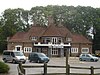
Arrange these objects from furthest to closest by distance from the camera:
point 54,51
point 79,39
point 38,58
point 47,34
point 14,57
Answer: point 79,39
point 47,34
point 54,51
point 38,58
point 14,57

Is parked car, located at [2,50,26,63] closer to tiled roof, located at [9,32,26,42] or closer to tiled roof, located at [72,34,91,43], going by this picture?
tiled roof, located at [9,32,26,42]

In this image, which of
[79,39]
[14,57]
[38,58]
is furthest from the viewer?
[79,39]

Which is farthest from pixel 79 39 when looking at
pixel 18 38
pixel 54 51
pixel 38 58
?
pixel 38 58

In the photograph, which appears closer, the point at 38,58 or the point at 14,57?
the point at 14,57

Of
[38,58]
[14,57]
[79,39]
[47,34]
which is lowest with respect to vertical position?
[38,58]

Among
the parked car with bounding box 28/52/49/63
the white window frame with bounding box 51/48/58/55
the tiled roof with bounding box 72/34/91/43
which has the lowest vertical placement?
the white window frame with bounding box 51/48/58/55

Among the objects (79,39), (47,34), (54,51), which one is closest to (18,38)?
(47,34)

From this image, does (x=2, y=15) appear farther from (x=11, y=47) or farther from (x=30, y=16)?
(x=11, y=47)

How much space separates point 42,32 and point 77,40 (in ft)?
31.4

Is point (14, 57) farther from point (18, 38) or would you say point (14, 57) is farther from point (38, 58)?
point (18, 38)

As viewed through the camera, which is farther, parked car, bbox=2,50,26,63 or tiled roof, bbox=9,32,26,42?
tiled roof, bbox=9,32,26,42

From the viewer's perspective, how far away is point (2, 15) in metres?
103

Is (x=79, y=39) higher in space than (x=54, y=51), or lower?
higher

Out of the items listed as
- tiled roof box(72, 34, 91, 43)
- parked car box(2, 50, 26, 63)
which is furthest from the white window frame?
parked car box(2, 50, 26, 63)
